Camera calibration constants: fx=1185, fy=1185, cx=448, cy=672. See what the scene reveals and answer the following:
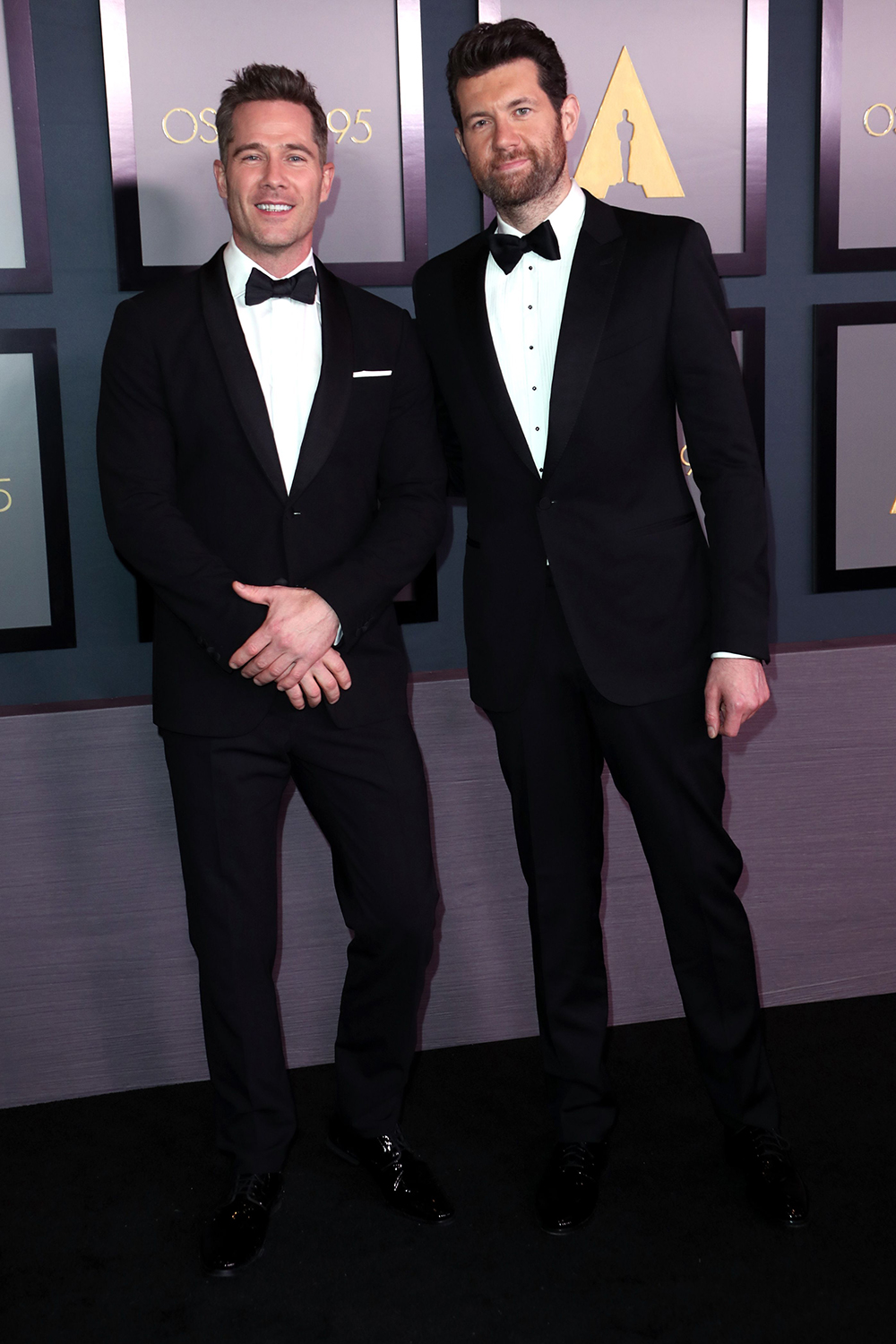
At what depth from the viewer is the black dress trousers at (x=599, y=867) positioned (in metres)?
2.13

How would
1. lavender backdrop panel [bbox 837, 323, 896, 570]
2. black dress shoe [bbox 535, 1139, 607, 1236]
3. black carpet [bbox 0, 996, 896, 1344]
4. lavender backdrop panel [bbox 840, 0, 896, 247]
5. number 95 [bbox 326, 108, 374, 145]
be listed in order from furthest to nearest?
1. lavender backdrop panel [bbox 837, 323, 896, 570]
2. lavender backdrop panel [bbox 840, 0, 896, 247]
3. number 95 [bbox 326, 108, 374, 145]
4. black dress shoe [bbox 535, 1139, 607, 1236]
5. black carpet [bbox 0, 996, 896, 1344]

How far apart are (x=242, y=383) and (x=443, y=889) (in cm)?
129

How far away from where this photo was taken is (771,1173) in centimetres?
216

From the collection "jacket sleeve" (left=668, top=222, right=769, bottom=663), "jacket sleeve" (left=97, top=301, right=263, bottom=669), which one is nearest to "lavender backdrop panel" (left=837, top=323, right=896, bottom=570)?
"jacket sleeve" (left=668, top=222, right=769, bottom=663)

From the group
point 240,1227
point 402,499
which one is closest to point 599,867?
point 402,499

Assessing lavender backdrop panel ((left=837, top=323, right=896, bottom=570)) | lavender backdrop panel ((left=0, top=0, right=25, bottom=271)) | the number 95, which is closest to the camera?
lavender backdrop panel ((left=0, top=0, right=25, bottom=271))

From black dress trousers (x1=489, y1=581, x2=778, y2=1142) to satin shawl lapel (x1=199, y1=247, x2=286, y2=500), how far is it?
55 cm

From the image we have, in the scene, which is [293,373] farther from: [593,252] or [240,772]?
[240,772]

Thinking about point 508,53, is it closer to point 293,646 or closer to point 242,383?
point 242,383

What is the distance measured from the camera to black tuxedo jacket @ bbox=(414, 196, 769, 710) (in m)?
2.05

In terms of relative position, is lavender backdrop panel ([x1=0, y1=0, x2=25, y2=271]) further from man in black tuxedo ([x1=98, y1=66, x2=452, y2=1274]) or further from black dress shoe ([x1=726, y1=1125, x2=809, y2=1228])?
black dress shoe ([x1=726, y1=1125, x2=809, y2=1228])

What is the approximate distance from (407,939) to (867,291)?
192cm

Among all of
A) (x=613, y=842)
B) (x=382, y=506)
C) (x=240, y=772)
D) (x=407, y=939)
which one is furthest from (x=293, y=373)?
(x=613, y=842)

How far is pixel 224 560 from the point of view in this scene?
6.82 ft
